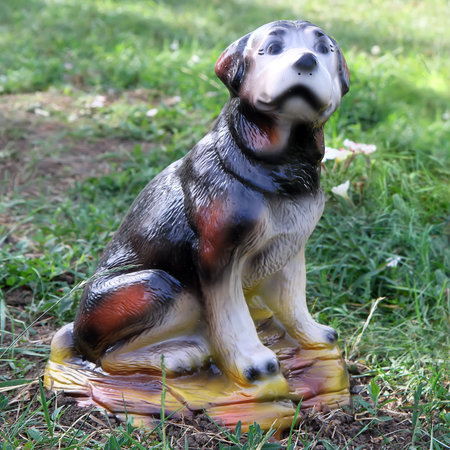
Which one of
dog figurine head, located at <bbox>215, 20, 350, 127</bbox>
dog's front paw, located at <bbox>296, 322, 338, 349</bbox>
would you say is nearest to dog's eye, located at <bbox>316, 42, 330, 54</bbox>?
dog figurine head, located at <bbox>215, 20, 350, 127</bbox>

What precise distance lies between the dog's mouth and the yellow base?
92cm

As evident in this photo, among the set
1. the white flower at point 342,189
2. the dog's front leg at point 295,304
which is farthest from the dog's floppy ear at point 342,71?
the white flower at point 342,189

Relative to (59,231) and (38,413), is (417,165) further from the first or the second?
(38,413)

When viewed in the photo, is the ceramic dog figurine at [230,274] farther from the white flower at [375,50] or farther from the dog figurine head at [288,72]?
the white flower at [375,50]

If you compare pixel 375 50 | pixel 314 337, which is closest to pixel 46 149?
pixel 314 337

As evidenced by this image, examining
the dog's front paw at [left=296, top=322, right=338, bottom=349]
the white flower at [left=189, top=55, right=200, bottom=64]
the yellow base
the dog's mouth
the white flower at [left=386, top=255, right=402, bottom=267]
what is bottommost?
the white flower at [left=386, top=255, right=402, bottom=267]

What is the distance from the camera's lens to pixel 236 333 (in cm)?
228

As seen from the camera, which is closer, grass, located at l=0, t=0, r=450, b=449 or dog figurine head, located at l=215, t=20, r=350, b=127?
dog figurine head, located at l=215, t=20, r=350, b=127

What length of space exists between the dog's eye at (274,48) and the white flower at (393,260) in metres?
1.72

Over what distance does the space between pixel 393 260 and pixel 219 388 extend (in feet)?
4.96

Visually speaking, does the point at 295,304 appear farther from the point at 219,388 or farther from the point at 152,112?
the point at 152,112

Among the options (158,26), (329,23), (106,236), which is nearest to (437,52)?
(329,23)

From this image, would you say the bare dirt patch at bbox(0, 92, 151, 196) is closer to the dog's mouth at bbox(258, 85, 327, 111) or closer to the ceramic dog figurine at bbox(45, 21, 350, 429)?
the ceramic dog figurine at bbox(45, 21, 350, 429)

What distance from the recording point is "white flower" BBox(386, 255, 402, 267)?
11.3ft
